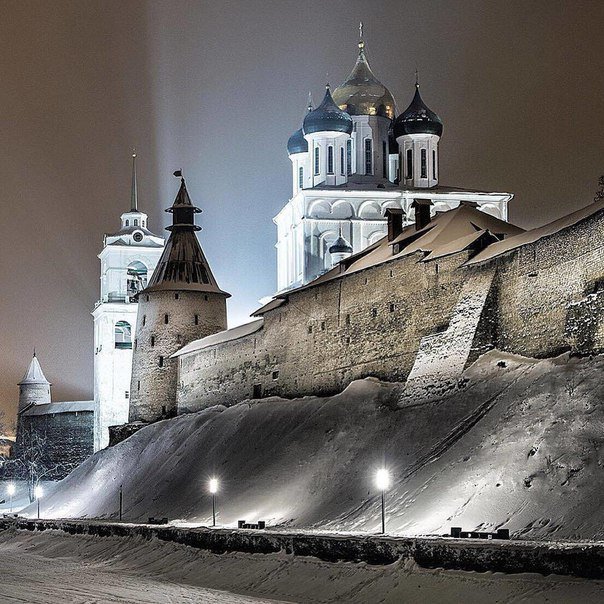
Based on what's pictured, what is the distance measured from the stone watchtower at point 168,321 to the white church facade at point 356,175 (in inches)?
339

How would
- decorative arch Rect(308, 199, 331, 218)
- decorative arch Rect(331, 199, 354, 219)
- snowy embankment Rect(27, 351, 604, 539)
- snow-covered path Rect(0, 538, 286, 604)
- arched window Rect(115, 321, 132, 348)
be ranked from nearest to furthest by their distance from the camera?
snow-covered path Rect(0, 538, 286, 604)
snowy embankment Rect(27, 351, 604, 539)
decorative arch Rect(308, 199, 331, 218)
decorative arch Rect(331, 199, 354, 219)
arched window Rect(115, 321, 132, 348)

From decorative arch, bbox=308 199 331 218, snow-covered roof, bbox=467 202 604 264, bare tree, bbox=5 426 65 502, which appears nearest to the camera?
snow-covered roof, bbox=467 202 604 264

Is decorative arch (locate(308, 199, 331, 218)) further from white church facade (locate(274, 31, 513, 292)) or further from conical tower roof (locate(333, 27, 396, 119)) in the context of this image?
conical tower roof (locate(333, 27, 396, 119))

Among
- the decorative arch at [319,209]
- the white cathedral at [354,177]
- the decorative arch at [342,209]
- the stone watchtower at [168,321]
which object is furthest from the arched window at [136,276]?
the stone watchtower at [168,321]

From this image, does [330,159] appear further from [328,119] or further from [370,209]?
[370,209]

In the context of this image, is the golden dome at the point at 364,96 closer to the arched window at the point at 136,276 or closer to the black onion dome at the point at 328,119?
the black onion dome at the point at 328,119

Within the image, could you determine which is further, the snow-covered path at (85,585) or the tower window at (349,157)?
the tower window at (349,157)

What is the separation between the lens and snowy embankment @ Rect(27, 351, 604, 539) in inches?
1026

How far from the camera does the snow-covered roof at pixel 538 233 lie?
3100 centimetres

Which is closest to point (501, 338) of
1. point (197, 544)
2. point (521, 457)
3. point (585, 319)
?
point (585, 319)

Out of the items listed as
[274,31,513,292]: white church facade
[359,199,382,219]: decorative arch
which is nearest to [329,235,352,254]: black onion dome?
[274,31,513,292]: white church facade

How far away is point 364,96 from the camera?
67875 millimetres

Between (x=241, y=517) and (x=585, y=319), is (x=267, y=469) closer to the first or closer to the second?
(x=241, y=517)

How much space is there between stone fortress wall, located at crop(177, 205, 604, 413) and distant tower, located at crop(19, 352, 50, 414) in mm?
33375
